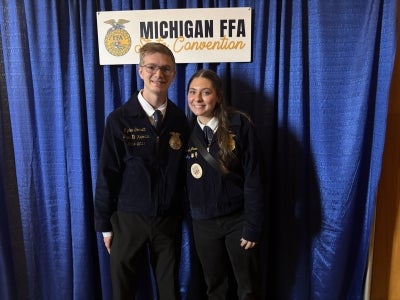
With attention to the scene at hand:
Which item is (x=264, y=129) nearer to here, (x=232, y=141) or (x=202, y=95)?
(x=232, y=141)

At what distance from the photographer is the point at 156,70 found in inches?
46.9

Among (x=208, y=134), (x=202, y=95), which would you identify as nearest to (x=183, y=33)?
(x=202, y=95)

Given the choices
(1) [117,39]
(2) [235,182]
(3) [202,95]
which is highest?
(1) [117,39]

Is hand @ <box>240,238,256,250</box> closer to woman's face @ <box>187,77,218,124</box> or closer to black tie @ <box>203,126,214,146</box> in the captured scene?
black tie @ <box>203,126,214,146</box>

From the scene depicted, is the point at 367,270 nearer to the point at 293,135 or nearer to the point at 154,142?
the point at 293,135

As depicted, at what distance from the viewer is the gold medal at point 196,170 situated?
127 centimetres

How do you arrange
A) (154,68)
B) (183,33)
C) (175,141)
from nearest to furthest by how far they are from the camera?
(154,68)
(175,141)
(183,33)

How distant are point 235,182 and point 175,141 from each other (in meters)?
0.30

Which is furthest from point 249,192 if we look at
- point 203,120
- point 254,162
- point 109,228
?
point 109,228

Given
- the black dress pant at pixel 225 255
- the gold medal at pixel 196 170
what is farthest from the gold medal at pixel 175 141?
the black dress pant at pixel 225 255

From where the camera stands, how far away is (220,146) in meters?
1.22

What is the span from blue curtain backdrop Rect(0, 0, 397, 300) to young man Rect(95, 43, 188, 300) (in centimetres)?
26

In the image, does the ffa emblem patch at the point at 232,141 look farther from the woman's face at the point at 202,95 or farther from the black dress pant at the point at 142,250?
the black dress pant at the point at 142,250

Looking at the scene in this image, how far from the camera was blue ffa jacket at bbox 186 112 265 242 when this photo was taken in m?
1.23
